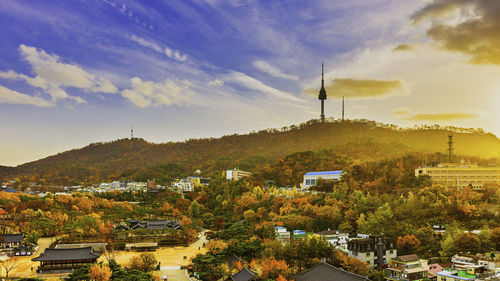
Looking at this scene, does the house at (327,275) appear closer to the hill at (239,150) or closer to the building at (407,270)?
the building at (407,270)

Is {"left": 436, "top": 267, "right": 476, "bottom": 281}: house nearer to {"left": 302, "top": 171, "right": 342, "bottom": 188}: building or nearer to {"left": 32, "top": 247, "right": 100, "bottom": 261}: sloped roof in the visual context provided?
{"left": 32, "top": 247, "right": 100, "bottom": 261}: sloped roof

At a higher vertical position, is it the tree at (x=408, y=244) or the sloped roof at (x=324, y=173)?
the sloped roof at (x=324, y=173)

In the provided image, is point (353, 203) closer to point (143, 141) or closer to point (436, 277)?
point (436, 277)

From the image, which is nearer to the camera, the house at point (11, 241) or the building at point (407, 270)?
the building at point (407, 270)

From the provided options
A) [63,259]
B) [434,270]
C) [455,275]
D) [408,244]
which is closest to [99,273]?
[63,259]

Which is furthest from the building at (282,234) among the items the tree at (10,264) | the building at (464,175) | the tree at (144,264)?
the building at (464,175)

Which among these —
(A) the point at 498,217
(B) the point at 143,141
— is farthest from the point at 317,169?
(B) the point at 143,141

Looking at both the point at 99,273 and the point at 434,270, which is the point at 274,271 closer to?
the point at 99,273
